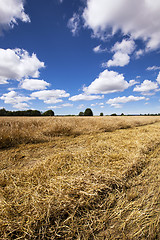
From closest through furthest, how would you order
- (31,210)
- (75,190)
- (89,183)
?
(31,210)
(75,190)
(89,183)

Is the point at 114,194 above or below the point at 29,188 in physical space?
below

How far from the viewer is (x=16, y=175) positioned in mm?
1775

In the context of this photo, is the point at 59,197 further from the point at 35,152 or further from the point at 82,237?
the point at 35,152

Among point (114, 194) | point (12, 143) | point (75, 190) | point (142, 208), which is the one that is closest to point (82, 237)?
point (75, 190)

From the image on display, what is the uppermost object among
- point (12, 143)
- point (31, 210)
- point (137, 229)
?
point (12, 143)

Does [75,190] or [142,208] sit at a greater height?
[75,190]

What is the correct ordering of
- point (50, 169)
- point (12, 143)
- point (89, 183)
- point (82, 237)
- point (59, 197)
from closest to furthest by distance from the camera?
point (82, 237) < point (59, 197) < point (89, 183) < point (50, 169) < point (12, 143)

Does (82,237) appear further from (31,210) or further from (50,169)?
(50,169)

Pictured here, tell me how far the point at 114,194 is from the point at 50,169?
3.94 ft

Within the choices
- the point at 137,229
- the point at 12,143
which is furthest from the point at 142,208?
the point at 12,143

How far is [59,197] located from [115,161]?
1.48 m

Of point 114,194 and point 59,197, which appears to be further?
point 114,194

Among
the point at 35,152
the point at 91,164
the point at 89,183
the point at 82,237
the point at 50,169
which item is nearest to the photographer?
the point at 82,237

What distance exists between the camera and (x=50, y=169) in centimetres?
189
